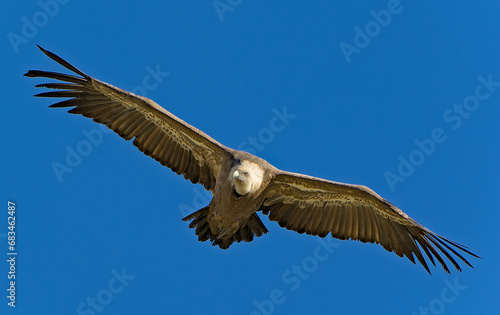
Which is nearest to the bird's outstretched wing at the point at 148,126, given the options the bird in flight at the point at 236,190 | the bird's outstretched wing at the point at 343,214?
the bird in flight at the point at 236,190

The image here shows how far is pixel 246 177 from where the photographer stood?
13.1 metres

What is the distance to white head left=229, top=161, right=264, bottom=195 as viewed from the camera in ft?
42.8

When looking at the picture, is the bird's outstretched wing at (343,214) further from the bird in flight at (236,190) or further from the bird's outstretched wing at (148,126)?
the bird's outstretched wing at (148,126)

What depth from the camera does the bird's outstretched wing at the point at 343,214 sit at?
45.2 feet

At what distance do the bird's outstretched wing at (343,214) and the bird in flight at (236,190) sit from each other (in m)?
0.02

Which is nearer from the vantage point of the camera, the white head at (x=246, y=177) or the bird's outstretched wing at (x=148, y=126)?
the white head at (x=246, y=177)

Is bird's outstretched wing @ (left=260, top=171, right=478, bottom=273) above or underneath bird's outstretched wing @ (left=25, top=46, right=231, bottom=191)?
above

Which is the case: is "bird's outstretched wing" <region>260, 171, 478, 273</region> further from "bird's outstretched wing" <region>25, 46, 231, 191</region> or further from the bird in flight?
"bird's outstretched wing" <region>25, 46, 231, 191</region>

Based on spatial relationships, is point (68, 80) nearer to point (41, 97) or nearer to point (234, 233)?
point (41, 97)

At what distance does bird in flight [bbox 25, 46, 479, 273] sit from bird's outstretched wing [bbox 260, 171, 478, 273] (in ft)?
0.06

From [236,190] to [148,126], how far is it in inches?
89.6

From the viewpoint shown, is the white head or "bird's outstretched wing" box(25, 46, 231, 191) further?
"bird's outstretched wing" box(25, 46, 231, 191)

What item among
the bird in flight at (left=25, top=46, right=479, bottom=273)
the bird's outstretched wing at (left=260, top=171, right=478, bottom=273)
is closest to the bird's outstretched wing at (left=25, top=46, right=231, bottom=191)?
the bird in flight at (left=25, top=46, right=479, bottom=273)

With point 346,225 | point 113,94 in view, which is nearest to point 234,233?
point 346,225
